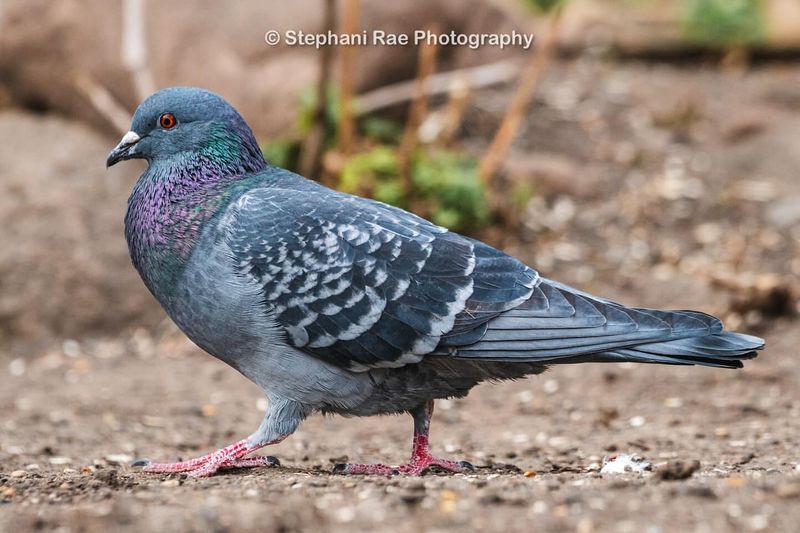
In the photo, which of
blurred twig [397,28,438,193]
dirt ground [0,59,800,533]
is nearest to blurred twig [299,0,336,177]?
blurred twig [397,28,438,193]

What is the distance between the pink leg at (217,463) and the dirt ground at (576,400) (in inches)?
3.4

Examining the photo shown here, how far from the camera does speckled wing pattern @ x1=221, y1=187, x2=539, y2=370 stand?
4.29m

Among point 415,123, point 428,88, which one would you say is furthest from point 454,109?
point 415,123

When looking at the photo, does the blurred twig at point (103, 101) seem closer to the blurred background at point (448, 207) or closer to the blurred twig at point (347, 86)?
the blurred background at point (448, 207)

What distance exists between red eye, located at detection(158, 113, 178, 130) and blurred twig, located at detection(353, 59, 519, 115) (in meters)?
4.86

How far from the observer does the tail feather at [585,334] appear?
4.17 meters

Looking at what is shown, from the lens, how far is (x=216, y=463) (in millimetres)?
4406

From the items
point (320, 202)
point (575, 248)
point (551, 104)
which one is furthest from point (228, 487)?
point (551, 104)

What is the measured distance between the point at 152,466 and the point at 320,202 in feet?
4.43

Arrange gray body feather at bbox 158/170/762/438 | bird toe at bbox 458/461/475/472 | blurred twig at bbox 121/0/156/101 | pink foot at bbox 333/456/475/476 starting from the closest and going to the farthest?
1. gray body feather at bbox 158/170/762/438
2. pink foot at bbox 333/456/475/476
3. bird toe at bbox 458/461/475/472
4. blurred twig at bbox 121/0/156/101

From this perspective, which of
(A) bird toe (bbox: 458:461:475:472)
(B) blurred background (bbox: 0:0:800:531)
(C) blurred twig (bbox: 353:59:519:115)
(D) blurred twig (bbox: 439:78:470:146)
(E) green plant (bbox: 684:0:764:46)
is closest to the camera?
(A) bird toe (bbox: 458:461:475:472)

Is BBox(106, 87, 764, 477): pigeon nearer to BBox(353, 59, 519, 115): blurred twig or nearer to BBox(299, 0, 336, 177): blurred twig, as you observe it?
BBox(299, 0, 336, 177): blurred twig

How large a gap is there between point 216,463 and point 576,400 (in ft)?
9.76

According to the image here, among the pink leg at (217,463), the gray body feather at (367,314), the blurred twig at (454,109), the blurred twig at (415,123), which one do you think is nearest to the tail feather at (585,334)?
the gray body feather at (367,314)
